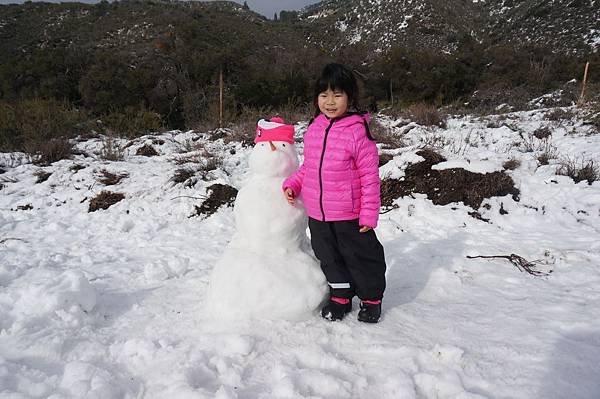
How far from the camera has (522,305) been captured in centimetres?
207

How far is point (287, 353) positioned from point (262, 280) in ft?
1.26

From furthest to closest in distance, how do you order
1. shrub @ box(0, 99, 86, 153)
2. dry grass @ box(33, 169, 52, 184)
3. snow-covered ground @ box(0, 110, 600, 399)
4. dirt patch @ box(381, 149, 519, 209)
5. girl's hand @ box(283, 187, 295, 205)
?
shrub @ box(0, 99, 86, 153) → dry grass @ box(33, 169, 52, 184) → dirt patch @ box(381, 149, 519, 209) → girl's hand @ box(283, 187, 295, 205) → snow-covered ground @ box(0, 110, 600, 399)

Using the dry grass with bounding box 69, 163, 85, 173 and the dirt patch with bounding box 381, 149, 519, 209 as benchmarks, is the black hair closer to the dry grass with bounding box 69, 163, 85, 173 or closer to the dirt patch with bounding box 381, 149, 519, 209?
the dirt patch with bounding box 381, 149, 519, 209

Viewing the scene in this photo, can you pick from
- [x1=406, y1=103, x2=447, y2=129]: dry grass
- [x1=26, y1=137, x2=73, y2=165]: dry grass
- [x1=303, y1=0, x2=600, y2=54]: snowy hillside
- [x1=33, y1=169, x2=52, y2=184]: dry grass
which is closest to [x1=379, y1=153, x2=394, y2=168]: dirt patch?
[x1=406, y1=103, x2=447, y2=129]: dry grass

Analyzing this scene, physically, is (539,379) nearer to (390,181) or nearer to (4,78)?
(390,181)

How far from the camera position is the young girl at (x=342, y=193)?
5.75ft

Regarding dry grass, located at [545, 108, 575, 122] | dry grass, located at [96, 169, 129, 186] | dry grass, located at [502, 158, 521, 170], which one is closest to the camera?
dry grass, located at [502, 158, 521, 170]

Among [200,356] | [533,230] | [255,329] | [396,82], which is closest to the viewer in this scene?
[200,356]

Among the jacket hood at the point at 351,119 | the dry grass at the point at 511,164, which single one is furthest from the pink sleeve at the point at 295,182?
the dry grass at the point at 511,164

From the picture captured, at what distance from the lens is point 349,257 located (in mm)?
1878

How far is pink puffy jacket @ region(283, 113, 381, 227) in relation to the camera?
175 cm

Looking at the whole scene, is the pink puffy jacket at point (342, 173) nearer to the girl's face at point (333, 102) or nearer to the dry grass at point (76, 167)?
the girl's face at point (333, 102)

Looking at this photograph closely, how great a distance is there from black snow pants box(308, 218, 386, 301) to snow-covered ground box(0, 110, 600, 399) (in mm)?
189

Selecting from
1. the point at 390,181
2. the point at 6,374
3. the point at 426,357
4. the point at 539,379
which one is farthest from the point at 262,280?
the point at 390,181
